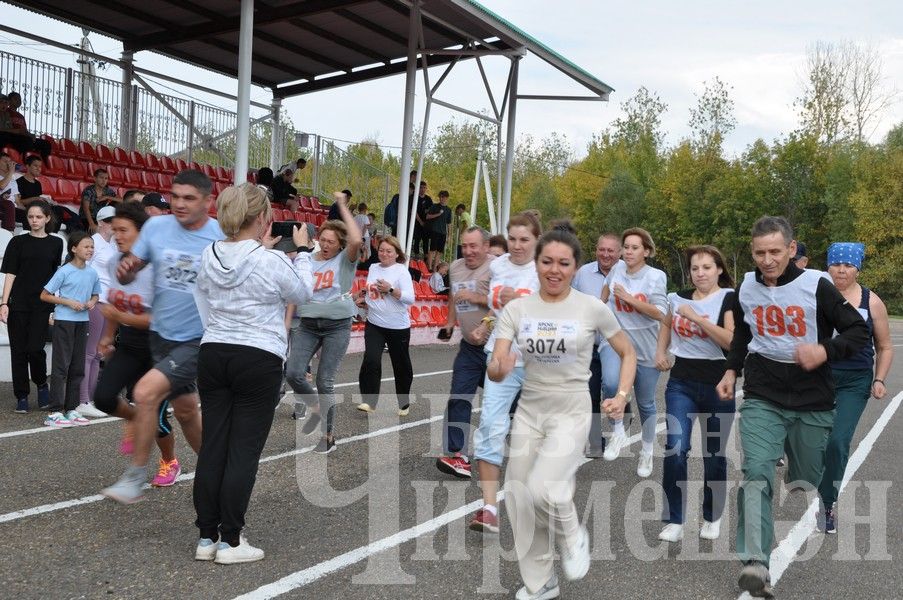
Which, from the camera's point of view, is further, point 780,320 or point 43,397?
point 43,397

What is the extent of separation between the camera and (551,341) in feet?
15.9

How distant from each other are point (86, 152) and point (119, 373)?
15.3 m

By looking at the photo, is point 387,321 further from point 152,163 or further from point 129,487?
point 152,163

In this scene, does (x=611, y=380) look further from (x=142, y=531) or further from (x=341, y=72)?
(x=341, y=72)

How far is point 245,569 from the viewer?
495 centimetres

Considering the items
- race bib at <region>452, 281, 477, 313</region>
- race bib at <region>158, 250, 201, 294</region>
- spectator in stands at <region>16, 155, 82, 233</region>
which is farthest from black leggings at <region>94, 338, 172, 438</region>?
spectator in stands at <region>16, 155, 82, 233</region>

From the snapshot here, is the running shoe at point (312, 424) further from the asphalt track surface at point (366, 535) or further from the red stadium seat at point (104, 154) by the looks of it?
the red stadium seat at point (104, 154)

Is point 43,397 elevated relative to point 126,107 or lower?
lower

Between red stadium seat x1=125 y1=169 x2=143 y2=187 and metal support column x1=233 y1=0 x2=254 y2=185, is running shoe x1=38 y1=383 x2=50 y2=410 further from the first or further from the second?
red stadium seat x1=125 y1=169 x2=143 y2=187

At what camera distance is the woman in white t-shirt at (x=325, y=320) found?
28.3 feet

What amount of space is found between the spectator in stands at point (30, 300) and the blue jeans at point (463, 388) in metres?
4.76

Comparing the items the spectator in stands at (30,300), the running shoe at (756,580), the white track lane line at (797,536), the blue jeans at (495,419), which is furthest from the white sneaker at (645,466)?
the spectator in stands at (30,300)

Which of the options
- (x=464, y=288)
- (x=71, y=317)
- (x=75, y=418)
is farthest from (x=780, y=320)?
(x=71, y=317)

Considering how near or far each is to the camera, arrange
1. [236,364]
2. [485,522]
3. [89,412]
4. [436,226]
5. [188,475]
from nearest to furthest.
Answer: [236,364]
[485,522]
[188,475]
[89,412]
[436,226]
